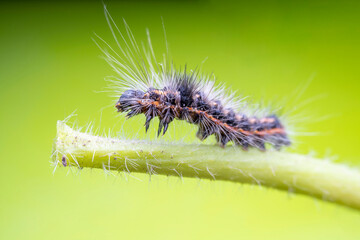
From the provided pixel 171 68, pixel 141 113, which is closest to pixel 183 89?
pixel 171 68

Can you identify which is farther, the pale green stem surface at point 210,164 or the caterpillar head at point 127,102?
the caterpillar head at point 127,102

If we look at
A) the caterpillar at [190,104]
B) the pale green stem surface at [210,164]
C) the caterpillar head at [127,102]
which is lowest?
the pale green stem surface at [210,164]

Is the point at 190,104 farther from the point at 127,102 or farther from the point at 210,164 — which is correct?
the point at 210,164

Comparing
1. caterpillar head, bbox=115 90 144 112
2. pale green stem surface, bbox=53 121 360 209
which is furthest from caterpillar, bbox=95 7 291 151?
pale green stem surface, bbox=53 121 360 209

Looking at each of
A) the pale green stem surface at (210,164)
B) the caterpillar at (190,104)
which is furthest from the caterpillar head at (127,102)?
the pale green stem surface at (210,164)

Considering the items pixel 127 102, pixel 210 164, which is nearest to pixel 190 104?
pixel 127 102

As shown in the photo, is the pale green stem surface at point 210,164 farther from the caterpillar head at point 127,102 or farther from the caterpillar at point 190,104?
the caterpillar head at point 127,102

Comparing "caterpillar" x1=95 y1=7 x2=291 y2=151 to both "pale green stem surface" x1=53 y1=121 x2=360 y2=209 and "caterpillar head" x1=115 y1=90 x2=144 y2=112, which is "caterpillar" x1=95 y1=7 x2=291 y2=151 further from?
"pale green stem surface" x1=53 y1=121 x2=360 y2=209

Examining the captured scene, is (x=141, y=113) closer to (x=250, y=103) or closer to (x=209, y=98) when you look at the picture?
(x=209, y=98)
